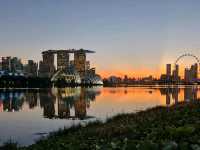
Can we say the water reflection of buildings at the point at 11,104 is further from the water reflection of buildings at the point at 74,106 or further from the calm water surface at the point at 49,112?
the water reflection of buildings at the point at 74,106

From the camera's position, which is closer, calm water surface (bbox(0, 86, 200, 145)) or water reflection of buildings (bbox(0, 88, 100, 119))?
calm water surface (bbox(0, 86, 200, 145))

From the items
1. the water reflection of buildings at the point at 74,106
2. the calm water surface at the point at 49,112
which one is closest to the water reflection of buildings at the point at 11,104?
the calm water surface at the point at 49,112

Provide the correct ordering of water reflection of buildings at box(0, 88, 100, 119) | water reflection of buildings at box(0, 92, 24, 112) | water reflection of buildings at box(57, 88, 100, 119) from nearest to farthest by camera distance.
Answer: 1. water reflection of buildings at box(57, 88, 100, 119)
2. water reflection of buildings at box(0, 88, 100, 119)
3. water reflection of buildings at box(0, 92, 24, 112)

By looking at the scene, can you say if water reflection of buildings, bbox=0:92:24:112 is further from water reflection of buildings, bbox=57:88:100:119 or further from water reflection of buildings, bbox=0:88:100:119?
water reflection of buildings, bbox=57:88:100:119

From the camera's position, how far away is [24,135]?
88.2 feet

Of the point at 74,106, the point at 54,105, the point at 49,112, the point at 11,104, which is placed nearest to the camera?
the point at 49,112

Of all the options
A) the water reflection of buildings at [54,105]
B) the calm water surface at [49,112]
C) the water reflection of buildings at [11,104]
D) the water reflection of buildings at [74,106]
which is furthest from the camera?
the water reflection of buildings at [11,104]

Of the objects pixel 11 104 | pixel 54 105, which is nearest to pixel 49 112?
pixel 54 105

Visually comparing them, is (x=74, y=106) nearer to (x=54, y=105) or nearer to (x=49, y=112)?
(x=54, y=105)

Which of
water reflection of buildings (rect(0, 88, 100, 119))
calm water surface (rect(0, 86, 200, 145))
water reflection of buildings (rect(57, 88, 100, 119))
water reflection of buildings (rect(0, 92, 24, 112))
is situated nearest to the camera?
calm water surface (rect(0, 86, 200, 145))

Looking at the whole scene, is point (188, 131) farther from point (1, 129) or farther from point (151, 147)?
point (1, 129)

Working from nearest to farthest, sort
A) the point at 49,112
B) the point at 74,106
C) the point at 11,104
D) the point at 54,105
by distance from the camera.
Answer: the point at 49,112, the point at 74,106, the point at 54,105, the point at 11,104

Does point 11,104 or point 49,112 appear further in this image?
point 11,104

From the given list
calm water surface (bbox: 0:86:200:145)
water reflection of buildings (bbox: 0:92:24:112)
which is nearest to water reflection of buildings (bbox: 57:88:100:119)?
calm water surface (bbox: 0:86:200:145)
